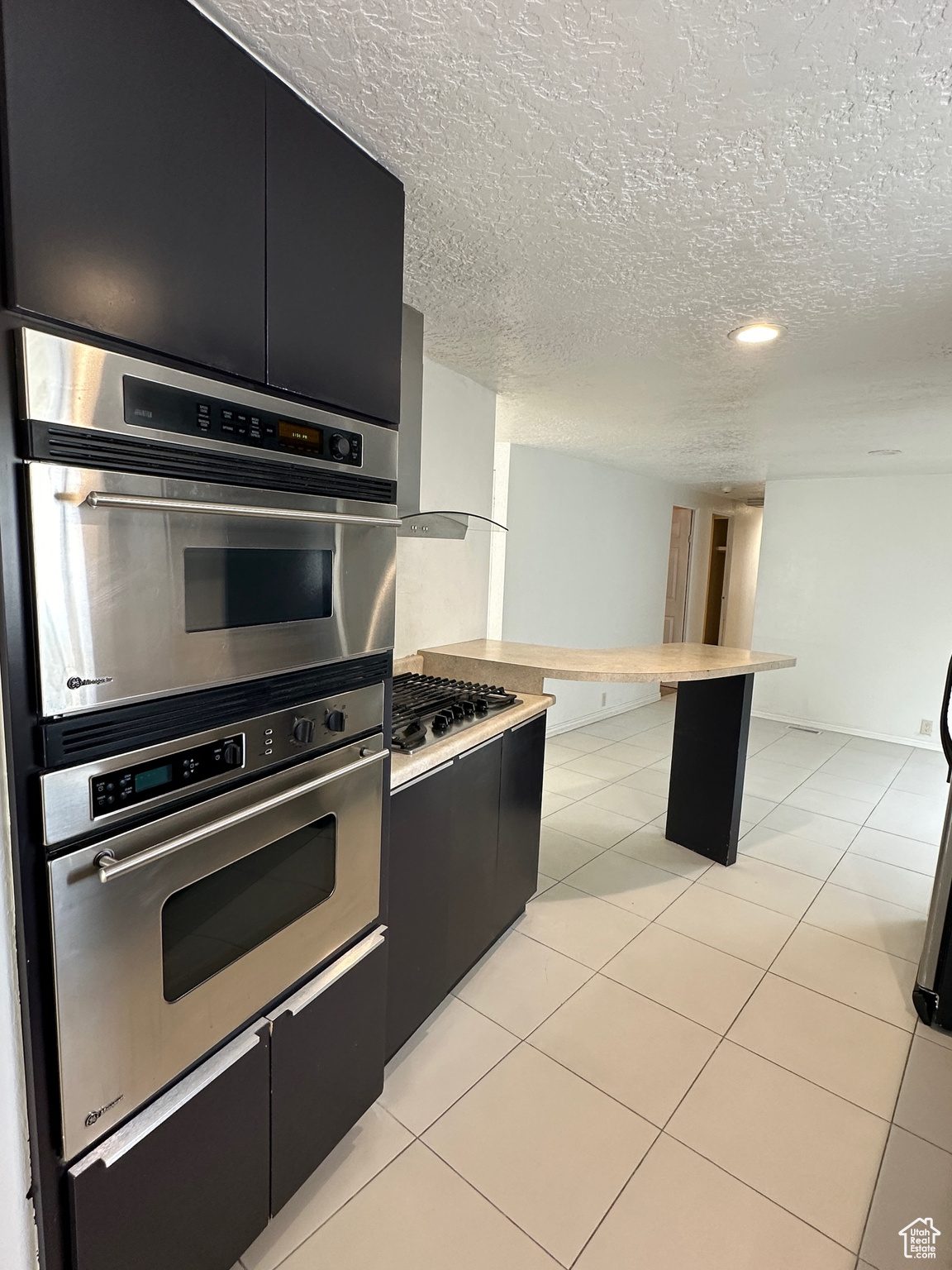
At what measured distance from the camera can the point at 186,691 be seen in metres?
1.01

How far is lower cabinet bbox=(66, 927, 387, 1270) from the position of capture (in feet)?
3.24

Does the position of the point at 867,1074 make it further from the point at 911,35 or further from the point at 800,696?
the point at 800,696

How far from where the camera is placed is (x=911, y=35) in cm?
96

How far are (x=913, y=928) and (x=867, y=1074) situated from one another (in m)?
1.01

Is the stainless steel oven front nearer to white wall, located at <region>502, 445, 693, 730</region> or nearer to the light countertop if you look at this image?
the light countertop

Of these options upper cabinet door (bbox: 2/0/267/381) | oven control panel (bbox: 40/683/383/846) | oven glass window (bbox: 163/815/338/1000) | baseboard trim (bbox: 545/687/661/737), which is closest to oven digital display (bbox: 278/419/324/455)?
upper cabinet door (bbox: 2/0/267/381)

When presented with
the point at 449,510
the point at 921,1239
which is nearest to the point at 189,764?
the point at 921,1239

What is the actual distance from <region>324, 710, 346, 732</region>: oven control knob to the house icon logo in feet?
Answer: 5.50

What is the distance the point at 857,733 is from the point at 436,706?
5048 mm

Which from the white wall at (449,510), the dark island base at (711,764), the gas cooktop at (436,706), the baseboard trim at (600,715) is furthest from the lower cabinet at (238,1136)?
the baseboard trim at (600,715)

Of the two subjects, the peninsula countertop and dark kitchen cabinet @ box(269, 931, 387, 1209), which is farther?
the peninsula countertop

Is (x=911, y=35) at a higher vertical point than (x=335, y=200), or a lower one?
higher

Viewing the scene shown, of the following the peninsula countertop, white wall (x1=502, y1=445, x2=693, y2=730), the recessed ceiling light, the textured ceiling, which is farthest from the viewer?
white wall (x1=502, y1=445, x2=693, y2=730)

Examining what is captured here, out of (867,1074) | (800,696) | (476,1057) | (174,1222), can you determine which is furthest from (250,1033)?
(800,696)
